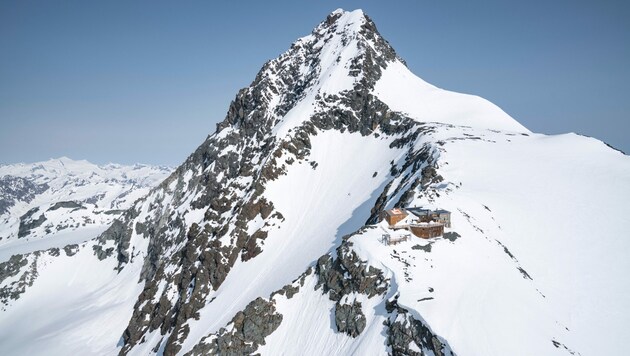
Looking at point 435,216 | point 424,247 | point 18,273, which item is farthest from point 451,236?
point 18,273

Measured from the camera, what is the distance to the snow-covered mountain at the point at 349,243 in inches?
1673

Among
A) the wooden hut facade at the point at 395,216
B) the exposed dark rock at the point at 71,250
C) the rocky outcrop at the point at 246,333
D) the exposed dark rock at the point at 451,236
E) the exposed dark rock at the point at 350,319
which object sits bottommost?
the exposed dark rock at the point at 71,250

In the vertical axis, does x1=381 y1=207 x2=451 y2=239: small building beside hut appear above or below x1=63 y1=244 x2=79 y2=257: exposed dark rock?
above

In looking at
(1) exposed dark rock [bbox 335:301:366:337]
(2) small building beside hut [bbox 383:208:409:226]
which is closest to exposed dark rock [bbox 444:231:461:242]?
(2) small building beside hut [bbox 383:208:409:226]

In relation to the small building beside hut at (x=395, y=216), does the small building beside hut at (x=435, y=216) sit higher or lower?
higher

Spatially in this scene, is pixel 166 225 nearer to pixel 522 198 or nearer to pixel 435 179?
pixel 435 179

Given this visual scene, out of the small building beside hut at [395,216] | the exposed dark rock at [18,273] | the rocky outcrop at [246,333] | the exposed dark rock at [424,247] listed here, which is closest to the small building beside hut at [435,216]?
the small building beside hut at [395,216]

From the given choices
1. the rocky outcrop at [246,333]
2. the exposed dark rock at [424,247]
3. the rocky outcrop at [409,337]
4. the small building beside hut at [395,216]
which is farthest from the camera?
the rocky outcrop at [246,333]

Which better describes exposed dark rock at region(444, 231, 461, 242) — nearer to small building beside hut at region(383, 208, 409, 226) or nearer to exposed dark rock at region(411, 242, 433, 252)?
exposed dark rock at region(411, 242, 433, 252)

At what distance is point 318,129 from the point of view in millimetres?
116750

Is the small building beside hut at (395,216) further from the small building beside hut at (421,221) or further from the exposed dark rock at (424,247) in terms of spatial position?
the exposed dark rock at (424,247)

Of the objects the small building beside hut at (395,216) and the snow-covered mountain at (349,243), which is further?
the small building beside hut at (395,216)

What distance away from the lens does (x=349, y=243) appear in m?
51.7

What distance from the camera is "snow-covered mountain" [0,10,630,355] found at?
42.5 meters
